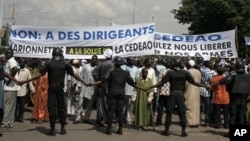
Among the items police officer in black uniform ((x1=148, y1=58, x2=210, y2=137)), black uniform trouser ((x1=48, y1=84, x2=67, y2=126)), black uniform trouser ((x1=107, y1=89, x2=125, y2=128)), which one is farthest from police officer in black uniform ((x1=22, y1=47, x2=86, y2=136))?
police officer in black uniform ((x1=148, y1=58, x2=210, y2=137))

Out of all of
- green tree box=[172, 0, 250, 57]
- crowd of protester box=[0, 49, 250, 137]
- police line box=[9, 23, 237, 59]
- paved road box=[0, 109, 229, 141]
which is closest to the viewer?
paved road box=[0, 109, 229, 141]

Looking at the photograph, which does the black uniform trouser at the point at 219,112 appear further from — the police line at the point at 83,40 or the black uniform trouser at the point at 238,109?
the police line at the point at 83,40

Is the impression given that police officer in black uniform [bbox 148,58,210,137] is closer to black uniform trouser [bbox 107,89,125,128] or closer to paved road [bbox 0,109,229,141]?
paved road [bbox 0,109,229,141]

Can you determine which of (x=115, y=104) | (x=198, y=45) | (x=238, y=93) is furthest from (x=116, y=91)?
(x=198, y=45)

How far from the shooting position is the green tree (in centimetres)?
4016

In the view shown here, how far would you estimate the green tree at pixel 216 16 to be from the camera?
132 feet

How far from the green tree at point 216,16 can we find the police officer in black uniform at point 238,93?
3031 cm

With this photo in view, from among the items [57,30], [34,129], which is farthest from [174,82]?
[57,30]

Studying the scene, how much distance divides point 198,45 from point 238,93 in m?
4.64

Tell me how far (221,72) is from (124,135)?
128 inches

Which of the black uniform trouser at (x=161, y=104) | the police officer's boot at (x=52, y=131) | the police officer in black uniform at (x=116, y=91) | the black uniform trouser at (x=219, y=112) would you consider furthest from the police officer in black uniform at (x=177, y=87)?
the police officer's boot at (x=52, y=131)

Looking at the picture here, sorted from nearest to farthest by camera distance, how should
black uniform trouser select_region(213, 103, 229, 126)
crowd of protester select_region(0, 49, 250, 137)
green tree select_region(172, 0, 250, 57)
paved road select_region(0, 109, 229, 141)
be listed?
paved road select_region(0, 109, 229, 141) < crowd of protester select_region(0, 49, 250, 137) < black uniform trouser select_region(213, 103, 229, 126) < green tree select_region(172, 0, 250, 57)

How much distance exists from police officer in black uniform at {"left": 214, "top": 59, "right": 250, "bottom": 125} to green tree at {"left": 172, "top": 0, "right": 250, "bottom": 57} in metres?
30.3

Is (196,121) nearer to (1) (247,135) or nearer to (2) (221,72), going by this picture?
(2) (221,72)
